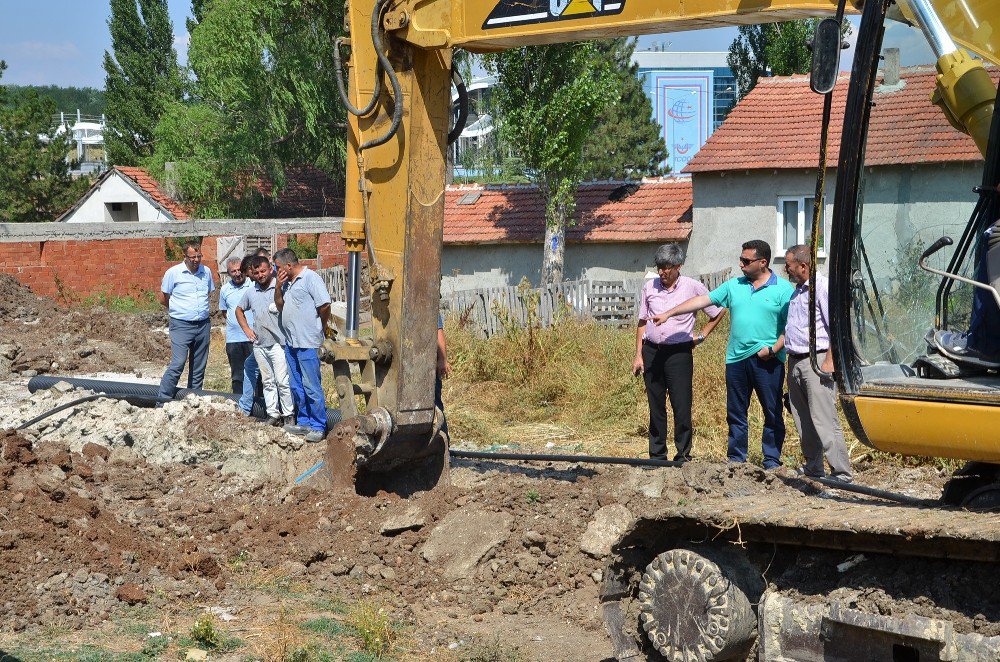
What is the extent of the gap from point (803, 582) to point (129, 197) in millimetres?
34987

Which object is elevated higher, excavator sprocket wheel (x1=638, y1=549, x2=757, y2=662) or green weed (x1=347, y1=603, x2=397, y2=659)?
excavator sprocket wheel (x1=638, y1=549, x2=757, y2=662)

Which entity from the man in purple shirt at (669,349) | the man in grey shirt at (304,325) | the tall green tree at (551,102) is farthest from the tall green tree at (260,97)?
the man in purple shirt at (669,349)

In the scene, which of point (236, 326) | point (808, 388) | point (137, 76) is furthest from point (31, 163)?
point (808, 388)

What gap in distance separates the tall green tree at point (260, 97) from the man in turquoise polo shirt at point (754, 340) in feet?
69.1

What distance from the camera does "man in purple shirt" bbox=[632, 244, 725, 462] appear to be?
8.45 meters

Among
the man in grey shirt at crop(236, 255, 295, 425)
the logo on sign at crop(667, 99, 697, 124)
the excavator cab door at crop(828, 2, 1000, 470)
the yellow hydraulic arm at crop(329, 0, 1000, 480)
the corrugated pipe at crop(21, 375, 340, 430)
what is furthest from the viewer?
the logo on sign at crop(667, 99, 697, 124)

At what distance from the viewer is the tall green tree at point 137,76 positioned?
4244 cm

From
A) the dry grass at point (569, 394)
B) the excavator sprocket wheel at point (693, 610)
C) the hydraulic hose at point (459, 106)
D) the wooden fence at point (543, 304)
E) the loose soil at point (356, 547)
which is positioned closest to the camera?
the excavator sprocket wheel at point (693, 610)

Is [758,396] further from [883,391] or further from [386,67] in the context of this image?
[883,391]

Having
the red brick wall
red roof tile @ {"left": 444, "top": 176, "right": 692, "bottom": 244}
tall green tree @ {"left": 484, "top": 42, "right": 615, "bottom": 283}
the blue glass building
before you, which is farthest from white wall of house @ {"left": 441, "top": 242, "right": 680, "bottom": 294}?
the blue glass building

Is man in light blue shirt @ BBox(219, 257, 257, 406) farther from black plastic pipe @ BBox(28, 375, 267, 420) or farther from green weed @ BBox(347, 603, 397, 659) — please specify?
green weed @ BBox(347, 603, 397, 659)

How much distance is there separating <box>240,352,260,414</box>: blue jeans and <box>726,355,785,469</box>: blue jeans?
447 cm

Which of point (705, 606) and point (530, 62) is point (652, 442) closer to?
point (705, 606)

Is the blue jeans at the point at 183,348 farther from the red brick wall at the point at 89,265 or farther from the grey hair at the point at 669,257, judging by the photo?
the red brick wall at the point at 89,265
